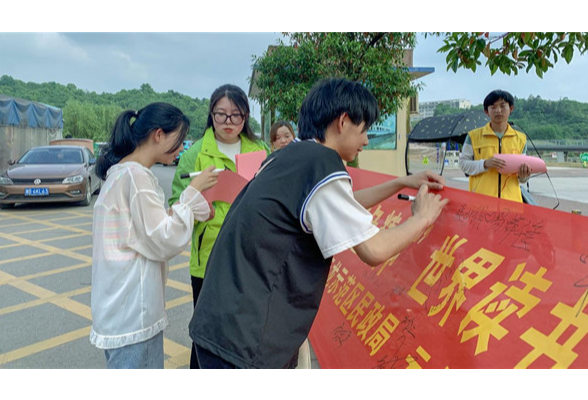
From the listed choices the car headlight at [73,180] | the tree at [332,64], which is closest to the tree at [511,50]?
the tree at [332,64]

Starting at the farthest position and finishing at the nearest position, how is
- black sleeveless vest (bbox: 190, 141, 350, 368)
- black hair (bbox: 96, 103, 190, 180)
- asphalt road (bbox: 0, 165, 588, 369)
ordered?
asphalt road (bbox: 0, 165, 588, 369), black hair (bbox: 96, 103, 190, 180), black sleeveless vest (bbox: 190, 141, 350, 368)

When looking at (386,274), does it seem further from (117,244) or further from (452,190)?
(117,244)

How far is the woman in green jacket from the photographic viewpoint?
2.23 meters

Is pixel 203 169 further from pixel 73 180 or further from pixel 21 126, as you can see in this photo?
pixel 21 126

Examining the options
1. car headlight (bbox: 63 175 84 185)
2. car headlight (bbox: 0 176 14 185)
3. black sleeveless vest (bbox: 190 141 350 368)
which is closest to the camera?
black sleeveless vest (bbox: 190 141 350 368)

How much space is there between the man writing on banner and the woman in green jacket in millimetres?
1755

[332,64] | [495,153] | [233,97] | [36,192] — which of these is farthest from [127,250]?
[36,192]

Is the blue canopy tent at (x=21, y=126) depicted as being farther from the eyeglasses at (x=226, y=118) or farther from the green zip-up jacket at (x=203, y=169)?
the eyeglasses at (x=226, y=118)

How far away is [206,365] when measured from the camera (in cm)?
129

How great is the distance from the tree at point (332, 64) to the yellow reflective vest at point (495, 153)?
15.2 feet

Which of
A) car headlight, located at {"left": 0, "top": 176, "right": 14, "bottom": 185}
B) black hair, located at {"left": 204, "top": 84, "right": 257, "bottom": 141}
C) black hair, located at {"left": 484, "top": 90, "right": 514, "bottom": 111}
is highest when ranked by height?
black hair, located at {"left": 484, "top": 90, "right": 514, "bottom": 111}

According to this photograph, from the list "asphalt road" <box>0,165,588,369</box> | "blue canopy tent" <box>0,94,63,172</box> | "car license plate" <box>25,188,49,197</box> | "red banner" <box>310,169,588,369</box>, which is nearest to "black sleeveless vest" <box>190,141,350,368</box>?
"red banner" <box>310,169,588,369</box>

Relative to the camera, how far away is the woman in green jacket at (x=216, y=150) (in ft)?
7.30

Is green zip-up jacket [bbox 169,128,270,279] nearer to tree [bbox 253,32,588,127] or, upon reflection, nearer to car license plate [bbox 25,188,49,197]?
tree [bbox 253,32,588,127]
